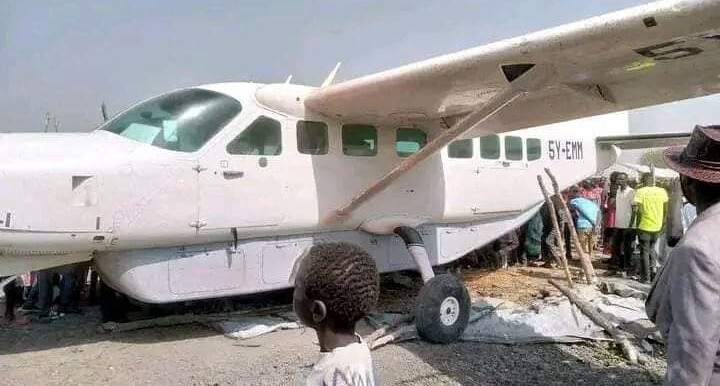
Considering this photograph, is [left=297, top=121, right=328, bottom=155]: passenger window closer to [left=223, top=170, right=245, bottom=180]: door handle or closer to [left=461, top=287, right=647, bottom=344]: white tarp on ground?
[left=223, top=170, right=245, bottom=180]: door handle

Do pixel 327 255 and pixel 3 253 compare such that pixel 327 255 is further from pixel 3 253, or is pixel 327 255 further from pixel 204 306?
pixel 204 306

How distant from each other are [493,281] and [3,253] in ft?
23.0

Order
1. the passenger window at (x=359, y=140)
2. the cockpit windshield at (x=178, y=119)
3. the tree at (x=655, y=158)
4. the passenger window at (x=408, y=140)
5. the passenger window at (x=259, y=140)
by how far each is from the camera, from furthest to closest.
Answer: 1. the passenger window at (x=408, y=140)
2. the passenger window at (x=359, y=140)
3. the passenger window at (x=259, y=140)
4. the cockpit windshield at (x=178, y=119)
5. the tree at (x=655, y=158)

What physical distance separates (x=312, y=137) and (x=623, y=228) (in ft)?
21.2

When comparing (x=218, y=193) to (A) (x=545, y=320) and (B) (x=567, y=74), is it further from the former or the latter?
(A) (x=545, y=320)

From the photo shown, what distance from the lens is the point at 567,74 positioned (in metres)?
5.89

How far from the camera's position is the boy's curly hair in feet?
6.44

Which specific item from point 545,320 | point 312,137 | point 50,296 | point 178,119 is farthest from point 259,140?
point 545,320

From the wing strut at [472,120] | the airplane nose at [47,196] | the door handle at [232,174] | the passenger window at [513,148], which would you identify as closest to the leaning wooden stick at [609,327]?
the wing strut at [472,120]

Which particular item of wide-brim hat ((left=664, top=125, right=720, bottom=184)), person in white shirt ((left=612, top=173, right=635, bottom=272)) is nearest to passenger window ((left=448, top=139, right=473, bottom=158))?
person in white shirt ((left=612, top=173, right=635, bottom=272))

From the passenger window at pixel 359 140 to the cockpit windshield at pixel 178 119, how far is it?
146 cm

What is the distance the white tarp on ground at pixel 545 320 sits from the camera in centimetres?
645

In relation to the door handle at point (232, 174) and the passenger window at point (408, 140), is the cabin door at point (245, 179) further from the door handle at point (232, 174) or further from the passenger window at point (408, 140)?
the passenger window at point (408, 140)

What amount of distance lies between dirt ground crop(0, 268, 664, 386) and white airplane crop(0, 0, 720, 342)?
552 mm
